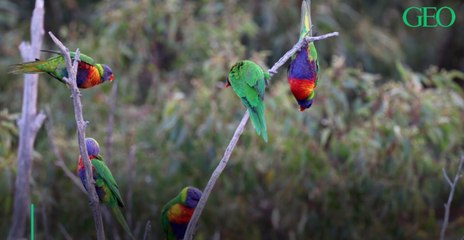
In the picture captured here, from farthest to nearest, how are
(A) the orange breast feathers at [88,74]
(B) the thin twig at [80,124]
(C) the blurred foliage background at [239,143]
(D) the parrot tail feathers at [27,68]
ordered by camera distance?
(C) the blurred foliage background at [239,143] → (A) the orange breast feathers at [88,74] → (D) the parrot tail feathers at [27,68] → (B) the thin twig at [80,124]

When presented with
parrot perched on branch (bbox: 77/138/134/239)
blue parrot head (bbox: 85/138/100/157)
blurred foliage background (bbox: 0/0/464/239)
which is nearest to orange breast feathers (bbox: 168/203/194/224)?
parrot perched on branch (bbox: 77/138/134/239)

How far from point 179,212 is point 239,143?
6.44 ft

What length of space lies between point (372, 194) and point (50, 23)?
347 centimetres

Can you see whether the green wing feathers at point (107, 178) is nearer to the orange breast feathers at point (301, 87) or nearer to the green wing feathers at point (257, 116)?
the green wing feathers at point (257, 116)

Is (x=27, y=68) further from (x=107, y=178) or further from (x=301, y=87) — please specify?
(x=301, y=87)

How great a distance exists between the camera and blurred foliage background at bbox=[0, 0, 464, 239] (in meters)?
4.25

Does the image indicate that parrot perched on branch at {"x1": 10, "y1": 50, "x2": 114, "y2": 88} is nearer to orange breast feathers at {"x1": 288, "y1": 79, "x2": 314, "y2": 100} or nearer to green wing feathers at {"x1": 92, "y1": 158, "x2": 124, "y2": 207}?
green wing feathers at {"x1": 92, "y1": 158, "x2": 124, "y2": 207}

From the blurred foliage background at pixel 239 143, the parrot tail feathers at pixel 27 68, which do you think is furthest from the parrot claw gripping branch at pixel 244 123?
the blurred foliage background at pixel 239 143

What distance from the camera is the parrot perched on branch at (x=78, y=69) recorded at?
7.42ft

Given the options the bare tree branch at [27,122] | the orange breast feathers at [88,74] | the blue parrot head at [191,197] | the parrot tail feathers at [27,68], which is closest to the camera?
the parrot tail feathers at [27,68]

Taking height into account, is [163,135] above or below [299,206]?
above

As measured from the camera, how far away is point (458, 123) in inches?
170

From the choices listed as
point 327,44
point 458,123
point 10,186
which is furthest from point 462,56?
point 10,186

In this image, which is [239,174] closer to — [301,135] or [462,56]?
[301,135]
